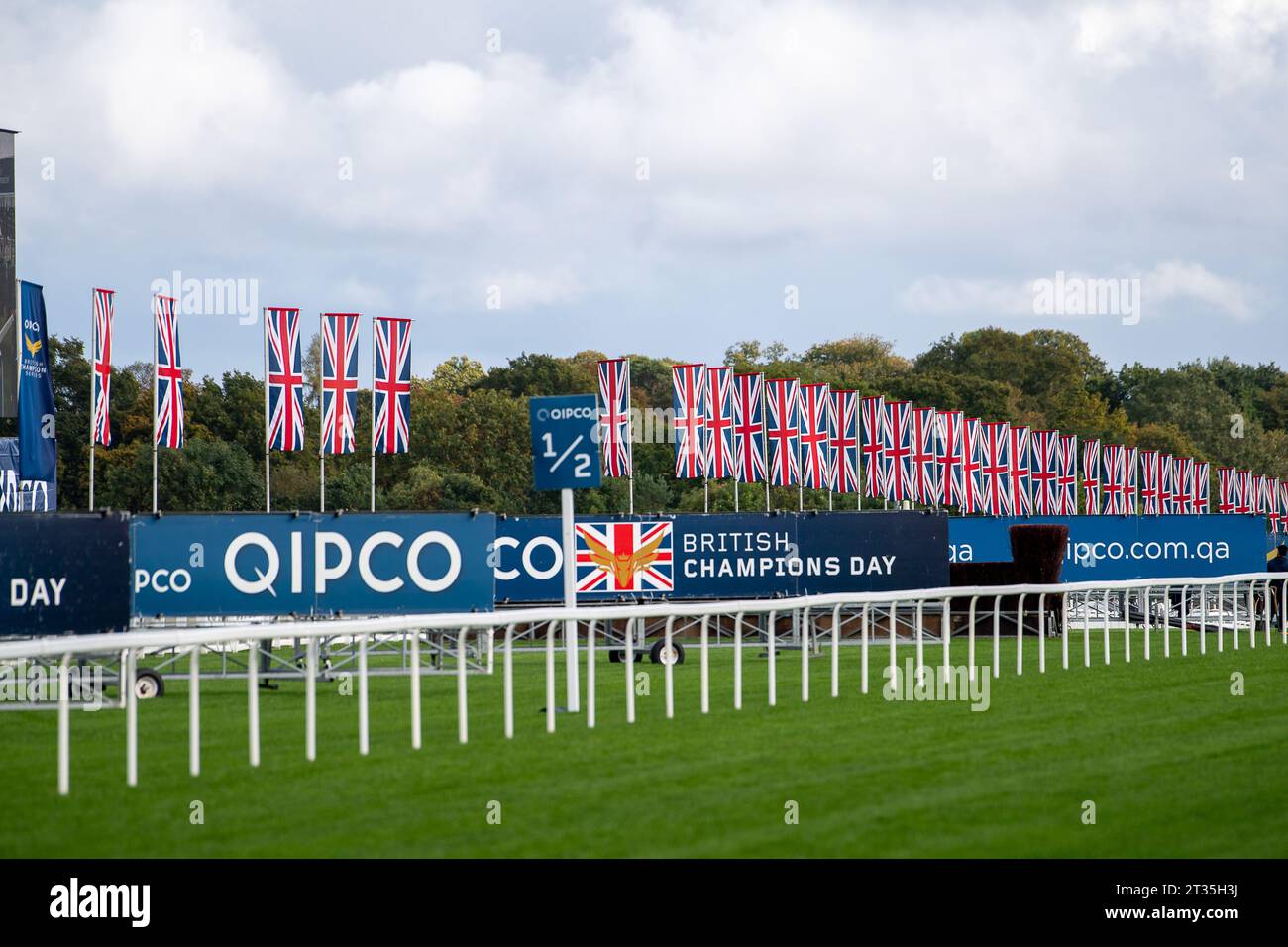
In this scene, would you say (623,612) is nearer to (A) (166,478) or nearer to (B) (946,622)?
(B) (946,622)

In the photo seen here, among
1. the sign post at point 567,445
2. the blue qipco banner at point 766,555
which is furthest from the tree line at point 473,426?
the sign post at point 567,445

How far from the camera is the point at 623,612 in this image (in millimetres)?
14484

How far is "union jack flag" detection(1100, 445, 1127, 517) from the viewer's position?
6203 cm

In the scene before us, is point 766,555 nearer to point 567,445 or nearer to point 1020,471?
point 567,445

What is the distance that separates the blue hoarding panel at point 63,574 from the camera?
1558 centimetres

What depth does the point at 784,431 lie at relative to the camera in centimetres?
4316

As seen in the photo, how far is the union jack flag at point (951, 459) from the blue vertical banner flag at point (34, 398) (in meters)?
27.3

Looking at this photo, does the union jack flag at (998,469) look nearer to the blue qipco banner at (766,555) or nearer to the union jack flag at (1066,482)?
the union jack flag at (1066,482)

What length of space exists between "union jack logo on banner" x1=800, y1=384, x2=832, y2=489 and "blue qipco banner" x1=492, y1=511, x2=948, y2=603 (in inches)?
741

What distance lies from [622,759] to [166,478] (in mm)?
50973

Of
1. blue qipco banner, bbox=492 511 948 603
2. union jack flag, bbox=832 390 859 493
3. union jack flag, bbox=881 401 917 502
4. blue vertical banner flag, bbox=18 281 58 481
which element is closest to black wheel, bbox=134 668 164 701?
blue qipco banner, bbox=492 511 948 603

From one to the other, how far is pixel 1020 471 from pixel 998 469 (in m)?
1.16

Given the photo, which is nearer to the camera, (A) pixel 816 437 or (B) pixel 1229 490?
(A) pixel 816 437

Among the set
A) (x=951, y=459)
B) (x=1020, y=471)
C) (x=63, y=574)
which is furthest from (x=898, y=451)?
(x=63, y=574)
